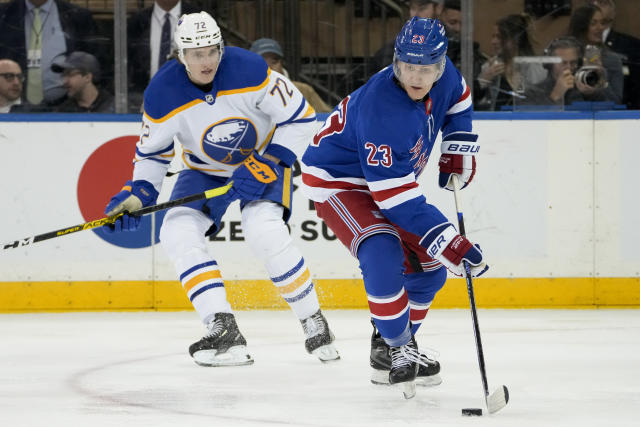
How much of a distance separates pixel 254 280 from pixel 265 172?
1.54 metres

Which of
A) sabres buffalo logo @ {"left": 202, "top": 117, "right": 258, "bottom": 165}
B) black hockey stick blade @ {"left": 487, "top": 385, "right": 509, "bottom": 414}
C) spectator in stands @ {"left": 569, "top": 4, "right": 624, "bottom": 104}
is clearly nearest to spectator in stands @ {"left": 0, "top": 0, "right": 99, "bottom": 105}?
sabres buffalo logo @ {"left": 202, "top": 117, "right": 258, "bottom": 165}

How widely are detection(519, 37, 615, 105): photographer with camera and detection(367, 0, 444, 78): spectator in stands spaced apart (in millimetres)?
571

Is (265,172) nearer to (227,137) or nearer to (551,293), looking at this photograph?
(227,137)

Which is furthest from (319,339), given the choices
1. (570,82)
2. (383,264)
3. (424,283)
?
(570,82)

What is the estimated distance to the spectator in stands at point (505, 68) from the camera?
537cm

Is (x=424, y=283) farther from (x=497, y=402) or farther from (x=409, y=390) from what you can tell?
(x=497, y=402)

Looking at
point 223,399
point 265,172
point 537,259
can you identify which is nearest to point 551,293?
point 537,259

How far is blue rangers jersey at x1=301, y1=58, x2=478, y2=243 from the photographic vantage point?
9.69ft

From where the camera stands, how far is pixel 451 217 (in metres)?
5.28

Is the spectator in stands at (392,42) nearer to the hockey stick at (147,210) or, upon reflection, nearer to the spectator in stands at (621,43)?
the spectator in stands at (621,43)

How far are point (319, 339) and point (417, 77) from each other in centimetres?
122

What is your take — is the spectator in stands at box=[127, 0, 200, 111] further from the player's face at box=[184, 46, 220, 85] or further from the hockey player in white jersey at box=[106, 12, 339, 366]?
the player's face at box=[184, 46, 220, 85]

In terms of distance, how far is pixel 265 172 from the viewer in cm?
388

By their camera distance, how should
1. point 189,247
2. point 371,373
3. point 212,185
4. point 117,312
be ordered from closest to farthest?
point 371,373
point 189,247
point 212,185
point 117,312
